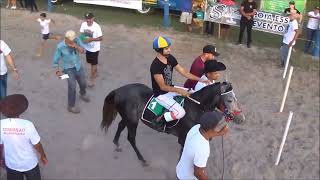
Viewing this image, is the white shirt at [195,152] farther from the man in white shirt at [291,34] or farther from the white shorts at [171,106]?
the man in white shirt at [291,34]

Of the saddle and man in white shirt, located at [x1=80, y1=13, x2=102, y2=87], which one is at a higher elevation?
man in white shirt, located at [x1=80, y1=13, x2=102, y2=87]

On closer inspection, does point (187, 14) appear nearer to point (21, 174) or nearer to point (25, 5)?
point (25, 5)

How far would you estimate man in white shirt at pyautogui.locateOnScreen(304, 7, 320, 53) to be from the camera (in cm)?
1241

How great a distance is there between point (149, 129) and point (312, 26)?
644 centimetres

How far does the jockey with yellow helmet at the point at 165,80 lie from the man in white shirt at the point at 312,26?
672 cm

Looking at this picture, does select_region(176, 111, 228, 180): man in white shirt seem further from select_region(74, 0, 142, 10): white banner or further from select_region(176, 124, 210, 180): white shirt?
select_region(74, 0, 142, 10): white banner

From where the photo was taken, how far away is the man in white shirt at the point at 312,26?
488 inches

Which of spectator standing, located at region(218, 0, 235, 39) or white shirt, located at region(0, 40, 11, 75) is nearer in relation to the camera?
white shirt, located at region(0, 40, 11, 75)

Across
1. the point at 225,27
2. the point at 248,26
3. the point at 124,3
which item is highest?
the point at 124,3

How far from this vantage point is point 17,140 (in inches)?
205

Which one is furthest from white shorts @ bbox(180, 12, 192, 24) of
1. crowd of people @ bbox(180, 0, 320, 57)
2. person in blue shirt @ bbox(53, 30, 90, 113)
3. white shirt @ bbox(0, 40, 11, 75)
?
white shirt @ bbox(0, 40, 11, 75)

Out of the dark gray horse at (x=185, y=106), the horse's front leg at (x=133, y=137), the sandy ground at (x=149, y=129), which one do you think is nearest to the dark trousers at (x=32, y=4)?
the sandy ground at (x=149, y=129)

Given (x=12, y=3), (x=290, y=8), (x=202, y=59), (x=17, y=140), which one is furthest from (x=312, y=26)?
Answer: (x=12, y=3)

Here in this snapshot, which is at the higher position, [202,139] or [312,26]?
[202,139]
